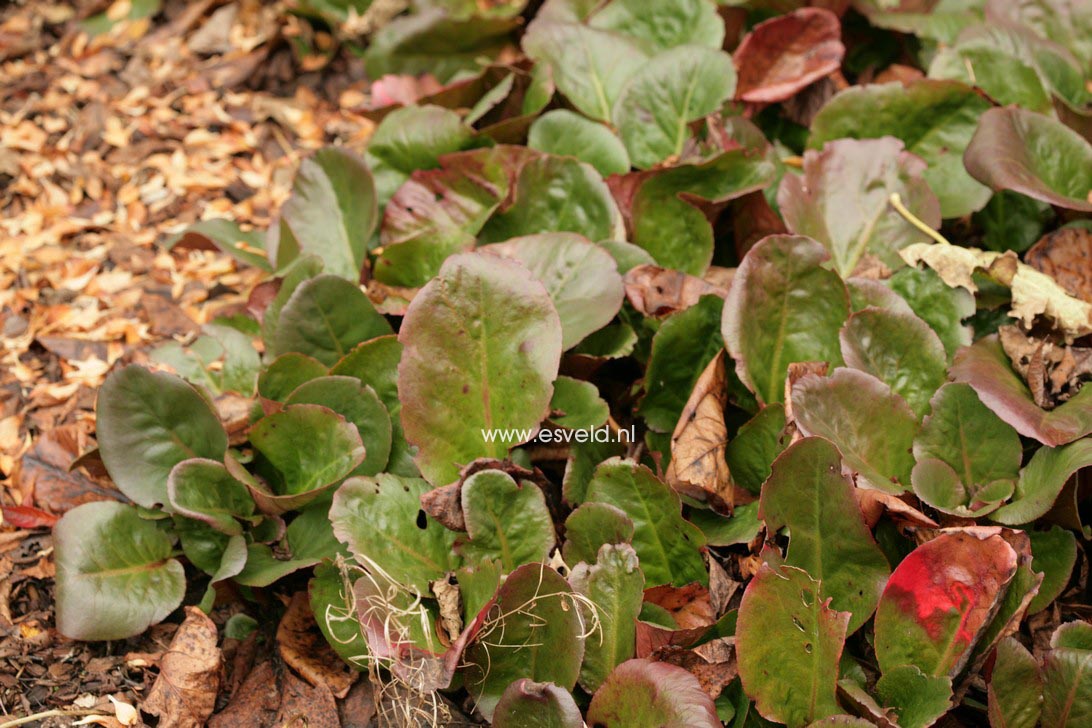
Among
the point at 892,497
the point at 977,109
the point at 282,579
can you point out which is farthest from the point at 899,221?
the point at 282,579

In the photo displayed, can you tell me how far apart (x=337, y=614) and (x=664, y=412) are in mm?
728

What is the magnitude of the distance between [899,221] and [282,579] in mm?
1465

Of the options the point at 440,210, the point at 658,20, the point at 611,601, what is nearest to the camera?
the point at 611,601

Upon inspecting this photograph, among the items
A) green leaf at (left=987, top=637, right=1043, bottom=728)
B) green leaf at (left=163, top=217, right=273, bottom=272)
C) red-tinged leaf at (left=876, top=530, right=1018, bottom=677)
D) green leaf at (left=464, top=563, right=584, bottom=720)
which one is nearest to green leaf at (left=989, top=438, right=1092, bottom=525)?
red-tinged leaf at (left=876, top=530, right=1018, bottom=677)

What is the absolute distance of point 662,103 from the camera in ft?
7.95

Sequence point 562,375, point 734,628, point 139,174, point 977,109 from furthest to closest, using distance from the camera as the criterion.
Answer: point 139,174 < point 977,109 < point 562,375 < point 734,628

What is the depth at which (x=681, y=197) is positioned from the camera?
217cm

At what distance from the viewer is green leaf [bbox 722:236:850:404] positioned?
1.87 m

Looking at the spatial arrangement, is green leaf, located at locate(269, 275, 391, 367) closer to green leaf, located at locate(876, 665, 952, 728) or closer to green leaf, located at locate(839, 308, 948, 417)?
green leaf, located at locate(839, 308, 948, 417)

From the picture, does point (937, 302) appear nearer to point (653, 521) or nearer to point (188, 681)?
point (653, 521)

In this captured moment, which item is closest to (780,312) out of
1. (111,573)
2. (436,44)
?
(111,573)

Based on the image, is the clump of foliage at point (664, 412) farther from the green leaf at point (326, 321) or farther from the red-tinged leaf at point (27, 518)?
the red-tinged leaf at point (27, 518)

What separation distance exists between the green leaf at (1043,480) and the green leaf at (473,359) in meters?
0.80

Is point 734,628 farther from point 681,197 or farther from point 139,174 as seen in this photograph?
point 139,174
